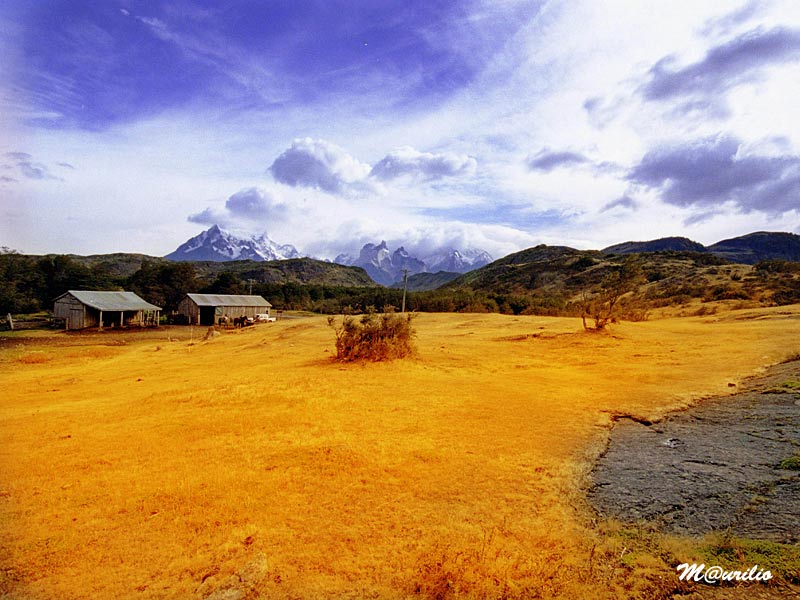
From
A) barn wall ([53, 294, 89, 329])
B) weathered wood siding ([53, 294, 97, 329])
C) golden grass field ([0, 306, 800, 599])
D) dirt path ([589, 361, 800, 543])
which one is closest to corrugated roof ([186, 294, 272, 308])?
weathered wood siding ([53, 294, 97, 329])

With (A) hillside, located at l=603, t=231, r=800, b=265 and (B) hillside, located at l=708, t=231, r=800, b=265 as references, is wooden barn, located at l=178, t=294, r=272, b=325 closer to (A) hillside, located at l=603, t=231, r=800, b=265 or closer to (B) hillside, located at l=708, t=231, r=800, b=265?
(A) hillside, located at l=603, t=231, r=800, b=265

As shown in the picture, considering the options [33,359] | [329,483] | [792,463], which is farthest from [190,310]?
[792,463]

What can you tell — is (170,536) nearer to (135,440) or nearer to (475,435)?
(135,440)

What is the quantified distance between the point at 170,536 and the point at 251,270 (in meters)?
105

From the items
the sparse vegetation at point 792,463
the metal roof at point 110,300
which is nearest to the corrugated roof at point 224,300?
the metal roof at point 110,300

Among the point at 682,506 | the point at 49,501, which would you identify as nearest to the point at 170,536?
the point at 49,501

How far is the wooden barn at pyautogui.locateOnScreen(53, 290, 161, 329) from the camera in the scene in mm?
33875

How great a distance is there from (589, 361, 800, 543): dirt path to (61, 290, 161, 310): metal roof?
3820cm

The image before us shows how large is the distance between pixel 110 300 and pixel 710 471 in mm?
41634

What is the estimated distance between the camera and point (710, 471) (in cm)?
496

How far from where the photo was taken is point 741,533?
→ 362cm

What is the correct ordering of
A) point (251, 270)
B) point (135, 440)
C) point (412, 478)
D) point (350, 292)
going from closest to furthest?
point (412, 478) → point (135, 440) → point (350, 292) → point (251, 270)

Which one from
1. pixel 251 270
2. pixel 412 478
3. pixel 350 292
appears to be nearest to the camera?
pixel 412 478

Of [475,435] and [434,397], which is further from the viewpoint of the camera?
[434,397]
